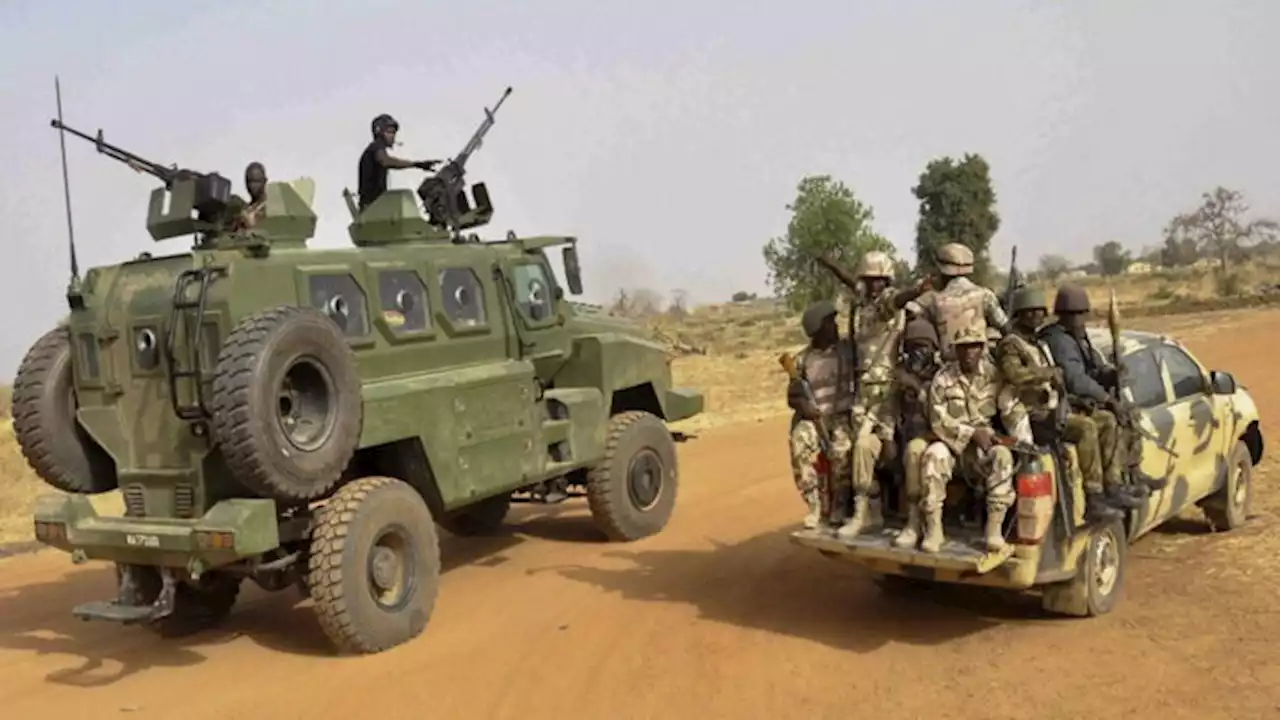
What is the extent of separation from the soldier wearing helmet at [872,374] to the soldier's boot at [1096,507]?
1.18 m

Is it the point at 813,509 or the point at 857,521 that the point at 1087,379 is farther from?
the point at 813,509

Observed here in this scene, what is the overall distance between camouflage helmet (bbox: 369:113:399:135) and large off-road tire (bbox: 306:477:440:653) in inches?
144

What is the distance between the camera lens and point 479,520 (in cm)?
1180

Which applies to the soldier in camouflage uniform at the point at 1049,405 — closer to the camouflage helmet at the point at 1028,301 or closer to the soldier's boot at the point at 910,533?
the camouflage helmet at the point at 1028,301

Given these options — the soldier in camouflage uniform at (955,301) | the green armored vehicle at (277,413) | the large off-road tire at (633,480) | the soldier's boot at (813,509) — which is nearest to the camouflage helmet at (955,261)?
the soldier in camouflage uniform at (955,301)

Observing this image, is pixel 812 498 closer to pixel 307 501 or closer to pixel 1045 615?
pixel 1045 615

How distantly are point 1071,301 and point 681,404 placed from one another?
473 centimetres

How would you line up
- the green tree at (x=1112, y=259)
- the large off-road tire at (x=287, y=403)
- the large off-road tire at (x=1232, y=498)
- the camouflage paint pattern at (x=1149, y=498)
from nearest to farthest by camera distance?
the camouflage paint pattern at (x=1149, y=498) → the large off-road tire at (x=287, y=403) → the large off-road tire at (x=1232, y=498) → the green tree at (x=1112, y=259)

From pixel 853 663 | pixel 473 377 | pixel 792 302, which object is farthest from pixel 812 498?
pixel 792 302

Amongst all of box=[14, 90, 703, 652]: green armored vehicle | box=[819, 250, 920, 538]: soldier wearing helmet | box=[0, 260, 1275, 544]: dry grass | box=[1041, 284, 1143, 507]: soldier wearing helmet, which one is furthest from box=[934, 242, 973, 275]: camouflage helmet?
box=[0, 260, 1275, 544]: dry grass

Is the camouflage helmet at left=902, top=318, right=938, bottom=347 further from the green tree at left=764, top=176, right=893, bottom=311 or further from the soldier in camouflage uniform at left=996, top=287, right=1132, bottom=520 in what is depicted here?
the green tree at left=764, top=176, right=893, bottom=311

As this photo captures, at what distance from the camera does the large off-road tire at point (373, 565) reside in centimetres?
791

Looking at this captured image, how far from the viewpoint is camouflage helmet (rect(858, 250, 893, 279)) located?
7945 mm

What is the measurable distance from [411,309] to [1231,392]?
6.16m
